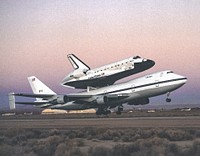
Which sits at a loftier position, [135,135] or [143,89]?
[143,89]

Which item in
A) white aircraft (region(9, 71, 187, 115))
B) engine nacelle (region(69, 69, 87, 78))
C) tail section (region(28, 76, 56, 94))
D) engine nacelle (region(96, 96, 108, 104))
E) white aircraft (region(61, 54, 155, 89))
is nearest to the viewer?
white aircraft (region(61, 54, 155, 89))

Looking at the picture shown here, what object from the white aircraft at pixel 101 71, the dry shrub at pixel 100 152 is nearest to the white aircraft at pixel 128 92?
the white aircraft at pixel 101 71

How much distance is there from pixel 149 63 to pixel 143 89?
27.3 feet

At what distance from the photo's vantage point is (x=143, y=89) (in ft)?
108

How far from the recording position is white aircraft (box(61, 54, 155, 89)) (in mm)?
25177

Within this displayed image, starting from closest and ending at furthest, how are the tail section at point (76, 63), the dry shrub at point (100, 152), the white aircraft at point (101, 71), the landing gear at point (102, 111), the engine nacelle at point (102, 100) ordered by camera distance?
the dry shrub at point (100, 152) → the tail section at point (76, 63) → the white aircraft at point (101, 71) → the engine nacelle at point (102, 100) → the landing gear at point (102, 111)

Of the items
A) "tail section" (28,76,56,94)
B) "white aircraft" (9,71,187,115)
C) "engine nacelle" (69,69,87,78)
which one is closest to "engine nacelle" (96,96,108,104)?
"white aircraft" (9,71,187,115)

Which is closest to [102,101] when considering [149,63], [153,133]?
[149,63]

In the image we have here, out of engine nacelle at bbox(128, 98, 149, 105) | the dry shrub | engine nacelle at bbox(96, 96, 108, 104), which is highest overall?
engine nacelle at bbox(96, 96, 108, 104)

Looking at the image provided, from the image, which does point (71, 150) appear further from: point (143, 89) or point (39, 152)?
point (143, 89)

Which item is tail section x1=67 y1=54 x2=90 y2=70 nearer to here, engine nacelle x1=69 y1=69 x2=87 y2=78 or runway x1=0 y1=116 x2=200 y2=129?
engine nacelle x1=69 y1=69 x2=87 y2=78

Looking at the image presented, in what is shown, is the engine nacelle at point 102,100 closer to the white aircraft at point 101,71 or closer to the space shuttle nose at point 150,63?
the white aircraft at point 101,71

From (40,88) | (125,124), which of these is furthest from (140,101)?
(40,88)

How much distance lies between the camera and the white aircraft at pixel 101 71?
82.6 ft
